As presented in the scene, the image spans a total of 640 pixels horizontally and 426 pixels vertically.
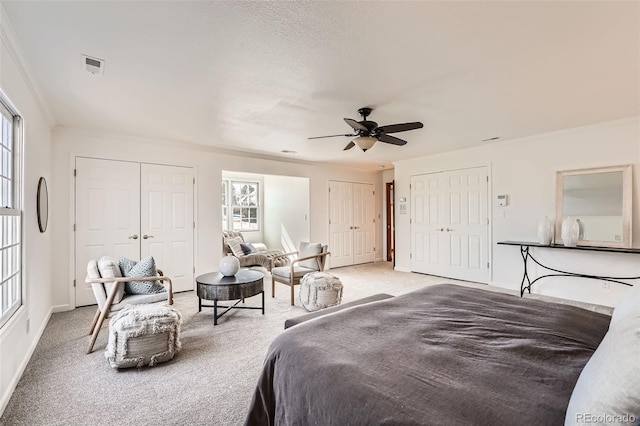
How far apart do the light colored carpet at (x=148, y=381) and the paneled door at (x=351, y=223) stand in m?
3.70

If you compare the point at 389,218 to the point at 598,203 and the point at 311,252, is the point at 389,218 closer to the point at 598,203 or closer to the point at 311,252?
the point at 311,252

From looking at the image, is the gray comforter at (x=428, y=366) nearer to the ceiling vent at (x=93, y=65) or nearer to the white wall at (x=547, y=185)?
the ceiling vent at (x=93, y=65)

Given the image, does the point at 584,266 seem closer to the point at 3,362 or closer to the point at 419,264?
the point at 419,264

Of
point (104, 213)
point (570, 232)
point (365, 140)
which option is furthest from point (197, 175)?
point (570, 232)

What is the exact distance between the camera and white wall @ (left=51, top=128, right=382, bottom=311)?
159 inches

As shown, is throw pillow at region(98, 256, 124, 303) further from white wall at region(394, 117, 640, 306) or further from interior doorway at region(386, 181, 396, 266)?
interior doorway at region(386, 181, 396, 266)

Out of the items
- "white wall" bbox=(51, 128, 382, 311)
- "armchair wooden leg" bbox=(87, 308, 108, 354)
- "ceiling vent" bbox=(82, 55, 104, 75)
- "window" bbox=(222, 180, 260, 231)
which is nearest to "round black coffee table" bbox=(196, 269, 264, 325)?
"armchair wooden leg" bbox=(87, 308, 108, 354)

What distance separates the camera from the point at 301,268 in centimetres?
469

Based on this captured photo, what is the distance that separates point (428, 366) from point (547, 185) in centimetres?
456

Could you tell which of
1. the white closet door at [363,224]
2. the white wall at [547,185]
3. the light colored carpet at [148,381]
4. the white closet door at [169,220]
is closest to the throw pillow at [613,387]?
the light colored carpet at [148,381]

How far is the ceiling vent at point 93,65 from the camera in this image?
2314mm

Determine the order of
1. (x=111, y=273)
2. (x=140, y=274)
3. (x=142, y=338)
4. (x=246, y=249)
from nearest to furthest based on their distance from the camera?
(x=142, y=338) < (x=111, y=273) < (x=140, y=274) < (x=246, y=249)

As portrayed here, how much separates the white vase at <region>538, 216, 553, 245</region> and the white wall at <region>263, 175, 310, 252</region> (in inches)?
162

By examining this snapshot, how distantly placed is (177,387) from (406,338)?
1739 millimetres
